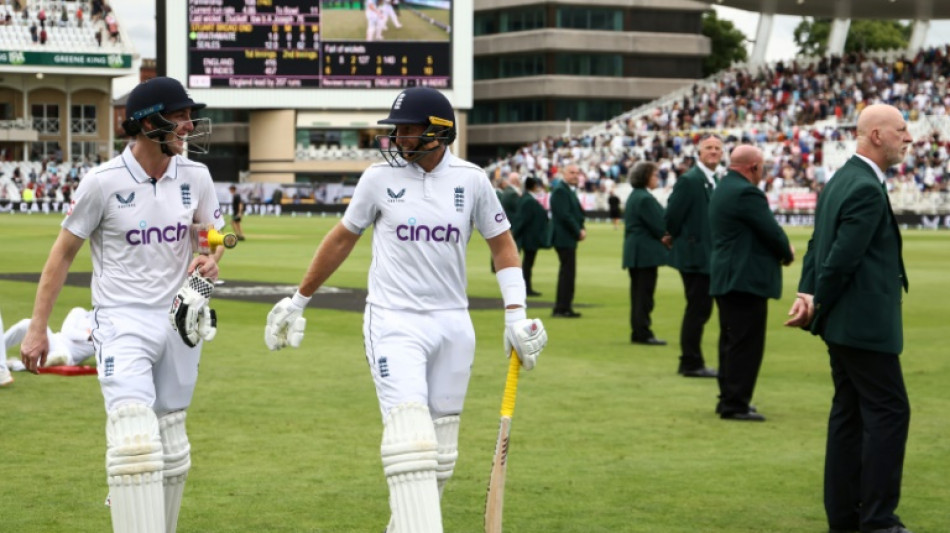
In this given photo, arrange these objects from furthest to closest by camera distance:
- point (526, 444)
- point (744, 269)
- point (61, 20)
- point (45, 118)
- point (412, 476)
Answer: point (45, 118) < point (61, 20) < point (744, 269) < point (526, 444) < point (412, 476)

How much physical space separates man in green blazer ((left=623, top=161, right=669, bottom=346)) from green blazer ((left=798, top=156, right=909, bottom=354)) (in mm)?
9181

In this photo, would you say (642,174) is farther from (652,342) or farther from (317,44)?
(317,44)

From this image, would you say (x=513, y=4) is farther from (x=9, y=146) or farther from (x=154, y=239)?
(x=154, y=239)

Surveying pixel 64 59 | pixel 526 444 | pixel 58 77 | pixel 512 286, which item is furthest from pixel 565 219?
pixel 58 77

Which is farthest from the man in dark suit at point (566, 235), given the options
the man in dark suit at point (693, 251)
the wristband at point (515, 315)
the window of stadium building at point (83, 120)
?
the window of stadium building at point (83, 120)

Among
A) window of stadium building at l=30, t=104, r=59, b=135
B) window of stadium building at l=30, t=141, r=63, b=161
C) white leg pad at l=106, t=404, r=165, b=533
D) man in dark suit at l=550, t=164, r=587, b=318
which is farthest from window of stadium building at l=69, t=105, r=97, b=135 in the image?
white leg pad at l=106, t=404, r=165, b=533

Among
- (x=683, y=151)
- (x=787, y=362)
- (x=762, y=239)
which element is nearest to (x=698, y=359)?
(x=787, y=362)

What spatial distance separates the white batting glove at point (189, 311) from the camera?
7.11 metres

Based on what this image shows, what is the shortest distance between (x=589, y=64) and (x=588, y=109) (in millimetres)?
3265

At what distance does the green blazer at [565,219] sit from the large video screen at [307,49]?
159 feet

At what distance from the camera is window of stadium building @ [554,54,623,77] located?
108213 mm

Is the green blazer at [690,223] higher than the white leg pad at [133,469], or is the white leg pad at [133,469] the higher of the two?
the green blazer at [690,223]

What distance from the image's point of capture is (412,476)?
677 cm

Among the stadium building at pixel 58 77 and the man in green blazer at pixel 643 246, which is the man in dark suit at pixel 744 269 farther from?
the stadium building at pixel 58 77
